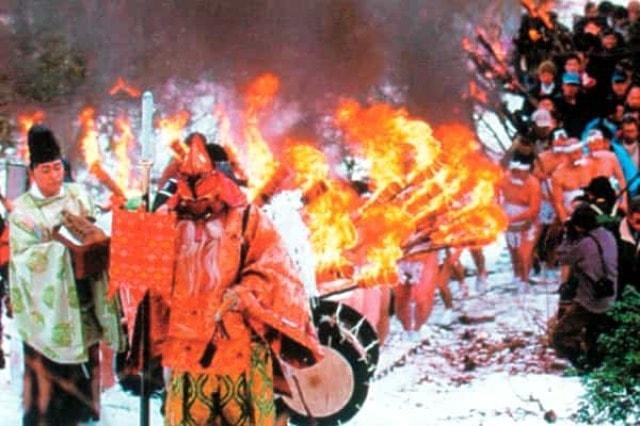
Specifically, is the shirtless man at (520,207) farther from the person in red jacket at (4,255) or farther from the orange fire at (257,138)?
the person in red jacket at (4,255)

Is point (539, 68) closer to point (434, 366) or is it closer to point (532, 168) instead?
point (532, 168)

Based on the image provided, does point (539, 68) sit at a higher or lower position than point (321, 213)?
higher

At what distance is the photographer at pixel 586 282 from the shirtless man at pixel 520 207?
19cm

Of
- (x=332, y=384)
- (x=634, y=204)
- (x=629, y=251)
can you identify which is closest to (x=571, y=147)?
(x=634, y=204)

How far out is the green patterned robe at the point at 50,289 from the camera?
16.6ft

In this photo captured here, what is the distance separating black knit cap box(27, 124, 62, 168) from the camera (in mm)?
5027

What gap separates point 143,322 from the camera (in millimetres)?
5027

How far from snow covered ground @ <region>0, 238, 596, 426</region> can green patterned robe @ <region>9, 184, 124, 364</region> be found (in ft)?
0.74

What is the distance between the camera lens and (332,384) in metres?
5.12

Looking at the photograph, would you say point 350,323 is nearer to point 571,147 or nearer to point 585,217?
point 585,217

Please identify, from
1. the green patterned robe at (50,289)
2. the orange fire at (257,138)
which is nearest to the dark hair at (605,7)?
Answer: the orange fire at (257,138)

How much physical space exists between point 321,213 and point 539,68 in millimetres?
1269

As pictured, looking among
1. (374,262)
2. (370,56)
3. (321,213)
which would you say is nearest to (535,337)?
(374,262)

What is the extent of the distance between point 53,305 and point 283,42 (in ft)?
5.47
